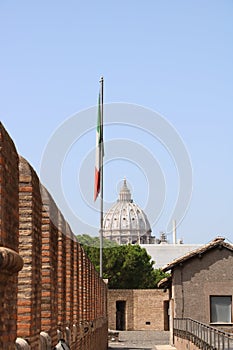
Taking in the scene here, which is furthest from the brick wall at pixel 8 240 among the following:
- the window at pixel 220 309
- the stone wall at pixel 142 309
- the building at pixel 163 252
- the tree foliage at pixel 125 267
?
the building at pixel 163 252

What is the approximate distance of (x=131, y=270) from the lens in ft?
220

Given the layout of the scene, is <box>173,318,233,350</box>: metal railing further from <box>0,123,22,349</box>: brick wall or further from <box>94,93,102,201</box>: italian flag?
<box>0,123,22,349</box>: brick wall

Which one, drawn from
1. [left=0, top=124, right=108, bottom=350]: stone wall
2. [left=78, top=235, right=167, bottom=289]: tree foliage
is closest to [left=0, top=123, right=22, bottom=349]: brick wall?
[left=0, top=124, right=108, bottom=350]: stone wall

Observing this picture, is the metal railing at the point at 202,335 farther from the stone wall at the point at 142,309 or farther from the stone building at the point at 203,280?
the stone wall at the point at 142,309

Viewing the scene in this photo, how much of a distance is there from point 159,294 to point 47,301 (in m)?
46.6

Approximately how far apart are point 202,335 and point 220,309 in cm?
1156

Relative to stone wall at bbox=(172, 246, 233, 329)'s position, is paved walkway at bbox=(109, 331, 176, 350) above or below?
below

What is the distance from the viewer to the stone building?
3331 cm

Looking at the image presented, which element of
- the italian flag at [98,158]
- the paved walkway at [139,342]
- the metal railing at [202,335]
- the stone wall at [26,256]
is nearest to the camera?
the stone wall at [26,256]

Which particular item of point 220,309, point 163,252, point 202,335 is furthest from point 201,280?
point 163,252

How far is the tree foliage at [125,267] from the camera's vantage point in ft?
212

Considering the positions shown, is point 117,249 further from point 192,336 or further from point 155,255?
point 155,255

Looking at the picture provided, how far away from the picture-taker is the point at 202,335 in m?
21.8

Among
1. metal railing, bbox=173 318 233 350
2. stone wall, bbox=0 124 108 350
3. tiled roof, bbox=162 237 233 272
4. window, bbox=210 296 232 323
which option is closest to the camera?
stone wall, bbox=0 124 108 350
